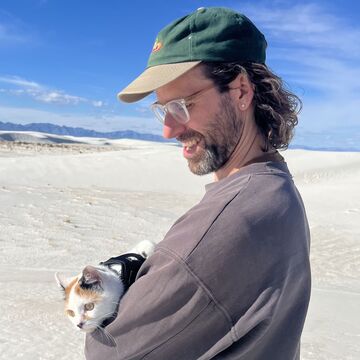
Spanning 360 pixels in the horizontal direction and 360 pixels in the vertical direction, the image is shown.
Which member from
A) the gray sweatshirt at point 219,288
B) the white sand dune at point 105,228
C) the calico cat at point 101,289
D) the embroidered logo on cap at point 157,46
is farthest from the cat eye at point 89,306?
the white sand dune at point 105,228

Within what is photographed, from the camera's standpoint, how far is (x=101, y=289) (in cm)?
151

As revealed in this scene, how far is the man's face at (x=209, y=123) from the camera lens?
59.1 inches

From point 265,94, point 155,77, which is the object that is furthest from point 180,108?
point 265,94

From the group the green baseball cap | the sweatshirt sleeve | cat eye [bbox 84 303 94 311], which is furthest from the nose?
cat eye [bbox 84 303 94 311]

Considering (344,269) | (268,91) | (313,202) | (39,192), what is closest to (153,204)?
(39,192)

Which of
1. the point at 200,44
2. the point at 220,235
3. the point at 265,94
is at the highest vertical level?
the point at 200,44

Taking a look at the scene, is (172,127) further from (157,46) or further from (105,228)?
(105,228)

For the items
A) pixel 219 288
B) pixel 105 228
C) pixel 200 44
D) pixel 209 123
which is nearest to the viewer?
pixel 219 288

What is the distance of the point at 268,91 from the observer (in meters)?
1.60

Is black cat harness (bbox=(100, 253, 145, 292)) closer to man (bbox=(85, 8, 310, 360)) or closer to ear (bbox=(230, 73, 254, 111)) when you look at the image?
man (bbox=(85, 8, 310, 360))

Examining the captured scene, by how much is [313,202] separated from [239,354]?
12.0 meters

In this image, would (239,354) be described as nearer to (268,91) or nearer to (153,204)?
(268,91)

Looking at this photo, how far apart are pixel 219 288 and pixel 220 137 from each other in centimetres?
50

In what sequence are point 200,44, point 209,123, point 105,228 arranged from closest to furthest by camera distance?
point 200,44 < point 209,123 < point 105,228
